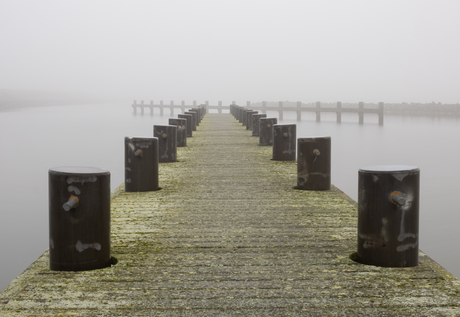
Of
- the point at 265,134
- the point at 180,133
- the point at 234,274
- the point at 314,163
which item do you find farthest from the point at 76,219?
the point at 265,134

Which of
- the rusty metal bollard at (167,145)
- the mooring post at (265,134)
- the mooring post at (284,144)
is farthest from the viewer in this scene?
the mooring post at (265,134)

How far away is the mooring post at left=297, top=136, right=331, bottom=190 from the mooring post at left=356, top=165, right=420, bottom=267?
313 centimetres

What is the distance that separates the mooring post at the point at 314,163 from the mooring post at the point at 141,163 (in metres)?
2.11

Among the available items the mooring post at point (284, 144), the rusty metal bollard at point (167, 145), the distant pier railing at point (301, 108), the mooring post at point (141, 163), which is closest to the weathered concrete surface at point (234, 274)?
the mooring post at point (141, 163)

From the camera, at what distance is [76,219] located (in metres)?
3.57

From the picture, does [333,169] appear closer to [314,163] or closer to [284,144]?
[284,144]

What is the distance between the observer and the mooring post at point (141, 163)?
6.75m

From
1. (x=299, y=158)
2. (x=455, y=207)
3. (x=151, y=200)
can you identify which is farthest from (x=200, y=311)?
(x=455, y=207)

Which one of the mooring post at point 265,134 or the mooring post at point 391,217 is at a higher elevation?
the mooring post at point 265,134

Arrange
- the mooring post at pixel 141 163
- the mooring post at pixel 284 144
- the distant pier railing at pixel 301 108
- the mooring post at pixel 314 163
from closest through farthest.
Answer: the mooring post at pixel 141 163, the mooring post at pixel 314 163, the mooring post at pixel 284 144, the distant pier railing at pixel 301 108

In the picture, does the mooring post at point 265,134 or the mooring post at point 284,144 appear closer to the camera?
the mooring post at point 284,144

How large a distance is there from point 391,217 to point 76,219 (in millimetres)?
2374

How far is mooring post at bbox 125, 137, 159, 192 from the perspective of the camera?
675 centimetres

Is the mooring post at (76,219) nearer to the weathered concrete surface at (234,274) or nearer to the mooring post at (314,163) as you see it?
the weathered concrete surface at (234,274)
